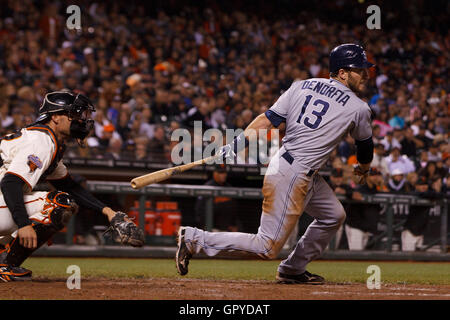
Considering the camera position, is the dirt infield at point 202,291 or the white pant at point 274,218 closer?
the dirt infield at point 202,291

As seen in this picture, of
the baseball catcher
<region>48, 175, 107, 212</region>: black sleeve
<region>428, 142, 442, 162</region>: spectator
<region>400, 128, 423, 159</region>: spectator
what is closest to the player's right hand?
the baseball catcher

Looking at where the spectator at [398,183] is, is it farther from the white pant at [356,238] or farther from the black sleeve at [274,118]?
the black sleeve at [274,118]

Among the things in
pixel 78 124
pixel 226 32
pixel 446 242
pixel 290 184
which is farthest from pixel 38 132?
pixel 226 32

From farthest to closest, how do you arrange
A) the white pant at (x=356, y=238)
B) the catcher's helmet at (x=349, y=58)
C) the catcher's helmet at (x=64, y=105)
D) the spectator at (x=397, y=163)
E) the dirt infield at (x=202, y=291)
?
the spectator at (x=397, y=163)
the white pant at (x=356, y=238)
the catcher's helmet at (x=349, y=58)
the catcher's helmet at (x=64, y=105)
the dirt infield at (x=202, y=291)

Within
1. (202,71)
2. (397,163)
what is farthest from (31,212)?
(202,71)

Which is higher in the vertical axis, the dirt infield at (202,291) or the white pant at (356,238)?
the dirt infield at (202,291)

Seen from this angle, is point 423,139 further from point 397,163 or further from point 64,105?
point 64,105

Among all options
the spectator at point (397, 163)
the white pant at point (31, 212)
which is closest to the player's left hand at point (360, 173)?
the white pant at point (31, 212)
